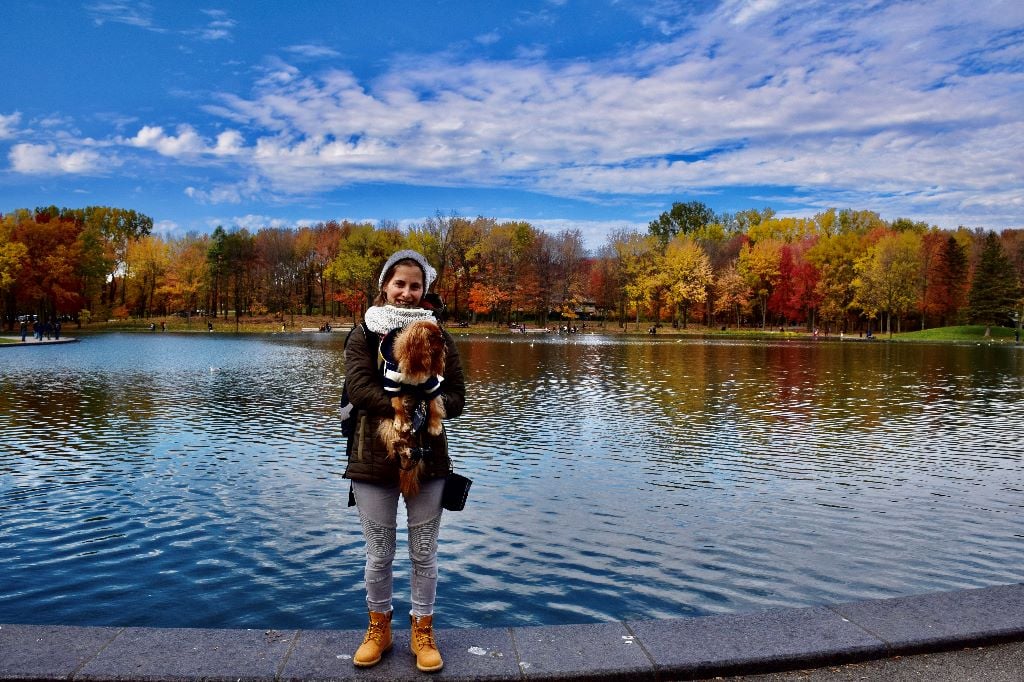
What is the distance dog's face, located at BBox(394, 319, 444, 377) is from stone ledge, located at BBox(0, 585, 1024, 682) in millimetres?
1624

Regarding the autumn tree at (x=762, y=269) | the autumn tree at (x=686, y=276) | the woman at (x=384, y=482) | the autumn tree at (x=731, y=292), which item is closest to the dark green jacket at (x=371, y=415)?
the woman at (x=384, y=482)

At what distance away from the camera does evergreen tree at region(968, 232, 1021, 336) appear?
248 feet

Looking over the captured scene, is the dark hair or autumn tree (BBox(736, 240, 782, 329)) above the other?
autumn tree (BBox(736, 240, 782, 329))

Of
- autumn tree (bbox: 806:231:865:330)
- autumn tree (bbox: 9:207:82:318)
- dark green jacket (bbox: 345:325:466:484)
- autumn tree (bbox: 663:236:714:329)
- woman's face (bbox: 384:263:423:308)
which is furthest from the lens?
autumn tree (bbox: 663:236:714:329)

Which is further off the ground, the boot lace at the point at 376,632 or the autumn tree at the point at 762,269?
the autumn tree at the point at 762,269

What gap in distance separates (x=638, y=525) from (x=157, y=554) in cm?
517

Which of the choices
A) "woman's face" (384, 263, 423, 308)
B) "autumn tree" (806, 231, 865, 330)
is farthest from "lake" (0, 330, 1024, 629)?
"autumn tree" (806, 231, 865, 330)

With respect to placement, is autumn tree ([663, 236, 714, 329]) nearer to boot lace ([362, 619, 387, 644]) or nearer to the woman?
the woman

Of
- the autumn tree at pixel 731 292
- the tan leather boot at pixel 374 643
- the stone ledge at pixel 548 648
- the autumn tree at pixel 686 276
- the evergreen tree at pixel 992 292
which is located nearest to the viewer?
the stone ledge at pixel 548 648

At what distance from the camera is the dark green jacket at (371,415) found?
4445 millimetres

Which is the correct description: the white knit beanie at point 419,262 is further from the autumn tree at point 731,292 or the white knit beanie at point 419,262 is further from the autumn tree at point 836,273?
the autumn tree at point 731,292

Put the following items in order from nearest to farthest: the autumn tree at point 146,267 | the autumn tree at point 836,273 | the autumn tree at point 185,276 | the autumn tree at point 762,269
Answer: the autumn tree at point 836,273, the autumn tree at point 762,269, the autumn tree at point 185,276, the autumn tree at point 146,267

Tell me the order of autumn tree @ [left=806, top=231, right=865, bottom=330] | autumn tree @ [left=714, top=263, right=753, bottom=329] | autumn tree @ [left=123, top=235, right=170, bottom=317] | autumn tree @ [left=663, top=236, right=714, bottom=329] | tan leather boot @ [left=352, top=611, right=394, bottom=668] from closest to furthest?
tan leather boot @ [left=352, top=611, right=394, bottom=668]
autumn tree @ [left=806, top=231, right=865, bottom=330]
autumn tree @ [left=663, top=236, right=714, bottom=329]
autumn tree @ [left=714, top=263, right=753, bottom=329]
autumn tree @ [left=123, top=235, right=170, bottom=317]

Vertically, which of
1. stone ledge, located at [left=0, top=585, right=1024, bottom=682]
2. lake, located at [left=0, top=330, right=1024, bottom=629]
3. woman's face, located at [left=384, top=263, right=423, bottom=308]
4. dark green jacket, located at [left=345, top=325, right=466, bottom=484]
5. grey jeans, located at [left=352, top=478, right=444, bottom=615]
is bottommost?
lake, located at [left=0, top=330, right=1024, bottom=629]
